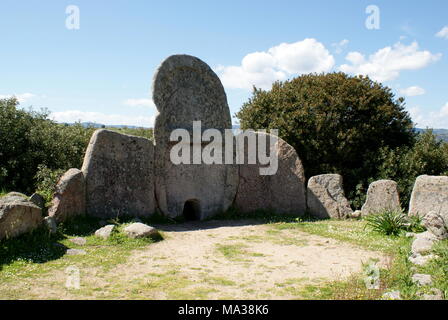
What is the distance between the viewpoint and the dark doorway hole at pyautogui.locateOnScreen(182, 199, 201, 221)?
1314 centimetres

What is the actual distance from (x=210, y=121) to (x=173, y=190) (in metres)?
2.44

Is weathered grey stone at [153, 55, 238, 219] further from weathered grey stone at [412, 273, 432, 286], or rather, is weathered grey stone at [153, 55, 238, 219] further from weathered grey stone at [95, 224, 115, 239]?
weathered grey stone at [412, 273, 432, 286]

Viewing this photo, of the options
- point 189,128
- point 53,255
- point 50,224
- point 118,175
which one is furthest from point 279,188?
point 53,255

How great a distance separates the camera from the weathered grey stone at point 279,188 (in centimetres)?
1359

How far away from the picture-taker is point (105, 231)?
9.70 m

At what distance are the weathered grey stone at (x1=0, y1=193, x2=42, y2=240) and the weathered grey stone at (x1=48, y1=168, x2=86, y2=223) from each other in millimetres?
1079

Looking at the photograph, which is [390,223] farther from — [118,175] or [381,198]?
[118,175]

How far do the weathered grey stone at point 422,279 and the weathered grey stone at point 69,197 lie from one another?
754 centimetres

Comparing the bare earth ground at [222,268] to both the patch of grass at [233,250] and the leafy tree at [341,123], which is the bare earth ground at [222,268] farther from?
the leafy tree at [341,123]

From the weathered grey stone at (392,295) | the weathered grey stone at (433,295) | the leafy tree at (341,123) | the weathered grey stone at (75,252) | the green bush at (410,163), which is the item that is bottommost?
the weathered grey stone at (392,295)

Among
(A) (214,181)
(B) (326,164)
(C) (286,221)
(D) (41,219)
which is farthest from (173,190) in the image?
(B) (326,164)

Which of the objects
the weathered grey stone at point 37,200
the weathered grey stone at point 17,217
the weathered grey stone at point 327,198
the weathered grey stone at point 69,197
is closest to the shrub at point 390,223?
the weathered grey stone at point 327,198

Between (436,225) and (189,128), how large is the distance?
696 cm

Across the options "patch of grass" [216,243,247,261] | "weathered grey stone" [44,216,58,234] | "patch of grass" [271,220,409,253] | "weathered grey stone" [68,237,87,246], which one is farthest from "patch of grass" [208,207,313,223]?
"weathered grey stone" [44,216,58,234]
